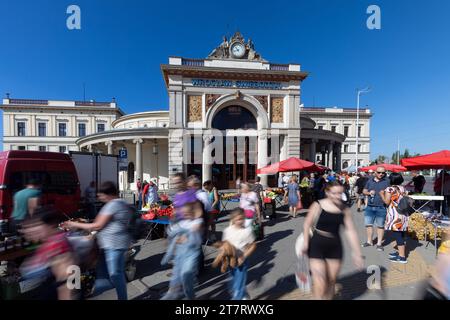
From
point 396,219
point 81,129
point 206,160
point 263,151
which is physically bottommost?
point 396,219

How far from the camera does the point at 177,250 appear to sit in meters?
2.88

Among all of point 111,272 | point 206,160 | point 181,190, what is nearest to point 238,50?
point 206,160

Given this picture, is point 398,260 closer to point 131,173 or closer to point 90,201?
point 90,201

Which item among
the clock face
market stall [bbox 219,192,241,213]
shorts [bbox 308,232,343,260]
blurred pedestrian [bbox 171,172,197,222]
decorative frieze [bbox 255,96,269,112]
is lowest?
market stall [bbox 219,192,241,213]

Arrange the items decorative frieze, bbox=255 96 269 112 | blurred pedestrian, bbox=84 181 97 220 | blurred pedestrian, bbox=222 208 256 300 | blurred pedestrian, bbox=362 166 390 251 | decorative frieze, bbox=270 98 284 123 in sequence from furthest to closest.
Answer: decorative frieze, bbox=270 98 284 123 < decorative frieze, bbox=255 96 269 112 < blurred pedestrian, bbox=84 181 97 220 < blurred pedestrian, bbox=362 166 390 251 < blurred pedestrian, bbox=222 208 256 300

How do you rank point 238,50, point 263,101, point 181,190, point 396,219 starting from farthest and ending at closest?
point 238,50 < point 263,101 < point 396,219 < point 181,190

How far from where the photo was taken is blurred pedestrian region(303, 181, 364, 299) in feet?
8.68

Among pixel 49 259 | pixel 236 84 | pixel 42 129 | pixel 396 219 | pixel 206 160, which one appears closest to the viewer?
pixel 49 259

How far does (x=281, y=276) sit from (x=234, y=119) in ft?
55.7

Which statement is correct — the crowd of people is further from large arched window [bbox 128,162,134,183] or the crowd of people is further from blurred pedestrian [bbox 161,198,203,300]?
large arched window [bbox 128,162,134,183]

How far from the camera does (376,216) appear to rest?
5.20 meters

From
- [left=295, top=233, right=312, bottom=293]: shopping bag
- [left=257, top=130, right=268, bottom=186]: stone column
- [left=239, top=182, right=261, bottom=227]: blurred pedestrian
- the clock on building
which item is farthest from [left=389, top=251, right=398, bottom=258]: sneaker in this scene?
the clock on building

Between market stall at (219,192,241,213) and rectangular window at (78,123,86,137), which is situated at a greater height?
rectangular window at (78,123,86,137)

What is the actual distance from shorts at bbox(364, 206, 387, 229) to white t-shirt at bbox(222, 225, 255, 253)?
4133 mm
